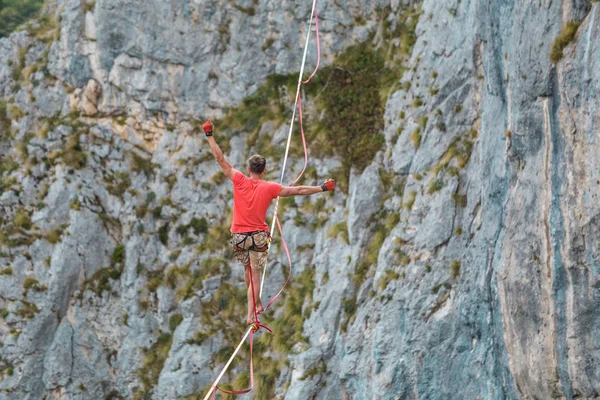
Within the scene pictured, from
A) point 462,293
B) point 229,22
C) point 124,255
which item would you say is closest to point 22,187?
point 124,255

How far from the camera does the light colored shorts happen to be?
1214 centimetres

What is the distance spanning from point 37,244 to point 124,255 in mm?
A: 2465

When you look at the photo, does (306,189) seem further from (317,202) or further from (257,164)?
(317,202)

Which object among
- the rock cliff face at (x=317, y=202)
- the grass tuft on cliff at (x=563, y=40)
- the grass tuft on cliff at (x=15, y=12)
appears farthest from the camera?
the grass tuft on cliff at (x=15, y=12)

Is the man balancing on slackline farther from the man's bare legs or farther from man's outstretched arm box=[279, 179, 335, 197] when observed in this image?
the man's bare legs

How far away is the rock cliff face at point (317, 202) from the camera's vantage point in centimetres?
1117

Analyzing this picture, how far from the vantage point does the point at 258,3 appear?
75.0 ft

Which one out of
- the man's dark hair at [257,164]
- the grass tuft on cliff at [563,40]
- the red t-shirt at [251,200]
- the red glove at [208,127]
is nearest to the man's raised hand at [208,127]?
the red glove at [208,127]

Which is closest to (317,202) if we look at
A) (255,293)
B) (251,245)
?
(255,293)

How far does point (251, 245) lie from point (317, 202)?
7587 mm

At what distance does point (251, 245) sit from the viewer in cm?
1214

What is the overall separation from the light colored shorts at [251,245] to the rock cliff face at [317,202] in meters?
3.69

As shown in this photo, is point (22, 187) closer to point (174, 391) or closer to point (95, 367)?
point (95, 367)

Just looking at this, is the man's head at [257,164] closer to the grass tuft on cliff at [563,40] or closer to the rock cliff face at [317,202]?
the rock cliff face at [317,202]
